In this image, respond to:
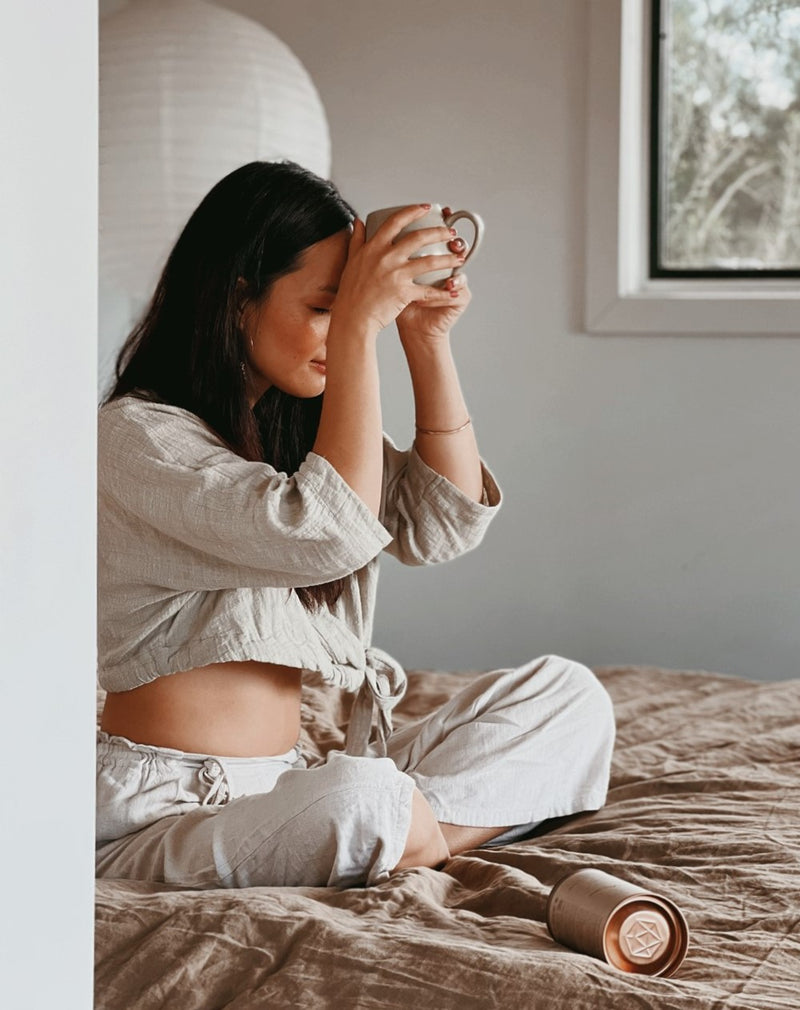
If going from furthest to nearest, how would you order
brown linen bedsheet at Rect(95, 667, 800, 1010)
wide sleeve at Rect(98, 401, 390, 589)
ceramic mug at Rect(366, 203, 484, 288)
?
ceramic mug at Rect(366, 203, 484, 288) < wide sleeve at Rect(98, 401, 390, 589) < brown linen bedsheet at Rect(95, 667, 800, 1010)

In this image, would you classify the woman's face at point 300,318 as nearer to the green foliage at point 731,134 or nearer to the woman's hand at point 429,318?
the woman's hand at point 429,318

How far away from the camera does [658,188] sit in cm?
282

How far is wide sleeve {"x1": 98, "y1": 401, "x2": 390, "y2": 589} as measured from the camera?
3.53 feet

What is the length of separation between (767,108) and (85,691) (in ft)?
8.47

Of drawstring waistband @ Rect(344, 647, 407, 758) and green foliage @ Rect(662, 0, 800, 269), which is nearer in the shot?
drawstring waistband @ Rect(344, 647, 407, 758)

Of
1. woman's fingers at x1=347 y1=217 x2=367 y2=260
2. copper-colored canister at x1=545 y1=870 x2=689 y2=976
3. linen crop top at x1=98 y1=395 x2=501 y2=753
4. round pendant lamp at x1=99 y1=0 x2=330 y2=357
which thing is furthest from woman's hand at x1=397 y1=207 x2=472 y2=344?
round pendant lamp at x1=99 y1=0 x2=330 y2=357

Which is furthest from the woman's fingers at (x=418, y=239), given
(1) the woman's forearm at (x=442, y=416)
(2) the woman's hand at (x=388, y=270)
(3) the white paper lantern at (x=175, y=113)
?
(3) the white paper lantern at (x=175, y=113)

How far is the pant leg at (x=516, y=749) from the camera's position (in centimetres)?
135

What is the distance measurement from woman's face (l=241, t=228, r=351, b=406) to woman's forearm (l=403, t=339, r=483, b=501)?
14 cm

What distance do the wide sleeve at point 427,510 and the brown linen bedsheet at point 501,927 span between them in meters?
0.33

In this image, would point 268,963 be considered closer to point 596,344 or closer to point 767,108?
point 596,344

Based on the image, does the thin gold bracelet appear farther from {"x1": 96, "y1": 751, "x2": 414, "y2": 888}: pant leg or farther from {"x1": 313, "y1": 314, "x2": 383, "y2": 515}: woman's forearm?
{"x1": 96, "y1": 751, "x2": 414, "y2": 888}: pant leg

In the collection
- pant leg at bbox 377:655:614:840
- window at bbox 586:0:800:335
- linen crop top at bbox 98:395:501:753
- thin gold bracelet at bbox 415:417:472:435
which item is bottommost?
pant leg at bbox 377:655:614:840

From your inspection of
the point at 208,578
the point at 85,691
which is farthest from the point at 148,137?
the point at 85,691
